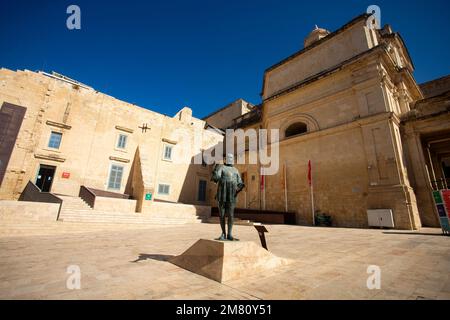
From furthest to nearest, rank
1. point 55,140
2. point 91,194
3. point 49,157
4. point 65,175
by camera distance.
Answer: point 55,140
point 65,175
point 49,157
point 91,194

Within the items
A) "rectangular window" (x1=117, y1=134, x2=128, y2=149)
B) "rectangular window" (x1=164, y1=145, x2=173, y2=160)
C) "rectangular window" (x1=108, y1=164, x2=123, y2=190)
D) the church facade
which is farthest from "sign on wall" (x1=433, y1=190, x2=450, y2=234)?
"rectangular window" (x1=117, y1=134, x2=128, y2=149)

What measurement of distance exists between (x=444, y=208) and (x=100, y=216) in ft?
51.3

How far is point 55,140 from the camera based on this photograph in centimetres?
1474

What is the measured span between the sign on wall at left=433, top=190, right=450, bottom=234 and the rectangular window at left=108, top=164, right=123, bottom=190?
19331 millimetres

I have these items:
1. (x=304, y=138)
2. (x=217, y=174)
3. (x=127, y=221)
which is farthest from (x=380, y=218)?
(x=127, y=221)

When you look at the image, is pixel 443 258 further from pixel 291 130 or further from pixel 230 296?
pixel 291 130

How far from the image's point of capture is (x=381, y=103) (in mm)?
12703

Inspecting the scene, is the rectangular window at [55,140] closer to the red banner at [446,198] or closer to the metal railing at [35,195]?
the metal railing at [35,195]

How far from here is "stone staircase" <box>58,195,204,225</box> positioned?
32.2 ft

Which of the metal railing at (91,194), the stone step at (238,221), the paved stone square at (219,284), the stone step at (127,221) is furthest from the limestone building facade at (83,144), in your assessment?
the paved stone square at (219,284)

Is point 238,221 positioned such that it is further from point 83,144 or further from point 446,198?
point 83,144

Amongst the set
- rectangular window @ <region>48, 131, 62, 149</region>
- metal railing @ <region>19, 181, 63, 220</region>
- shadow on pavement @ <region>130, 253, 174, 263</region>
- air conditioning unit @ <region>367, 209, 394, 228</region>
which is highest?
rectangular window @ <region>48, 131, 62, 149</region>

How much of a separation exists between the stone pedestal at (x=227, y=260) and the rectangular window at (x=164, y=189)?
1566 centimetres

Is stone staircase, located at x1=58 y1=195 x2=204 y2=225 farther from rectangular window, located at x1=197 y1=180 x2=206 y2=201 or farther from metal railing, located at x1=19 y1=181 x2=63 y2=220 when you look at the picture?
rectangular window, located at x1=197 y1=180 x2=206 y2=201
